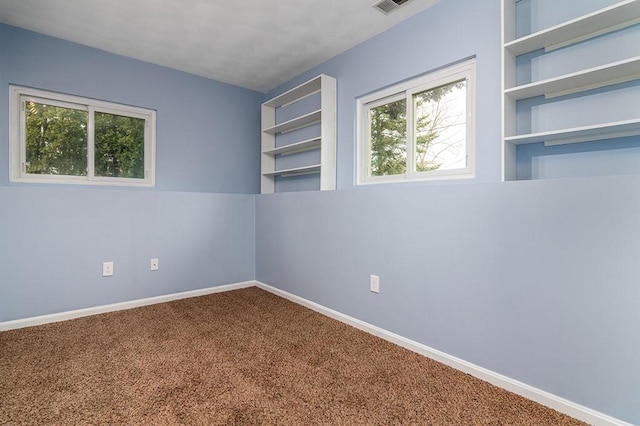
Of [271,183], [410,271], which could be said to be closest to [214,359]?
[410,271]

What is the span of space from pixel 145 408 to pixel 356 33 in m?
2.97

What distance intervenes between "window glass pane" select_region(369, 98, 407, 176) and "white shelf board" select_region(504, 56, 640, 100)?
93cm

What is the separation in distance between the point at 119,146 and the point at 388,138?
2690 millimetres

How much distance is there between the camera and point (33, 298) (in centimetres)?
257

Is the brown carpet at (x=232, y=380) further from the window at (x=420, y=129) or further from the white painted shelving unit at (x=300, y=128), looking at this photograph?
the white painted shelving unit at (x=300, y=128)

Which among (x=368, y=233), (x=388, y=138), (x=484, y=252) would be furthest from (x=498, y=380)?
(x=388, y=138)

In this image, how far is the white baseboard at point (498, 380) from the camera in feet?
4.61

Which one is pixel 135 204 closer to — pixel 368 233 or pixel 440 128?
pixel 368 233

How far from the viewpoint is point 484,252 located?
178cm

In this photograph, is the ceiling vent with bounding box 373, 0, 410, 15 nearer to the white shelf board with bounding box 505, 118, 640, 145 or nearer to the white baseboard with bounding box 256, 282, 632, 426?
the white shelf board with bounding box 505, 118, 640, 145

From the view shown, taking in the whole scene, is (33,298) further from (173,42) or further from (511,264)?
(511,264)

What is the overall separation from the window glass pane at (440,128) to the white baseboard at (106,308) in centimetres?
256

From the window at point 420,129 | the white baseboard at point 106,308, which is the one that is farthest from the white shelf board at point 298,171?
the white baseboard at point 106,308

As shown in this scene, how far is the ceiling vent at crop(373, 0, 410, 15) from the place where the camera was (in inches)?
87.7
